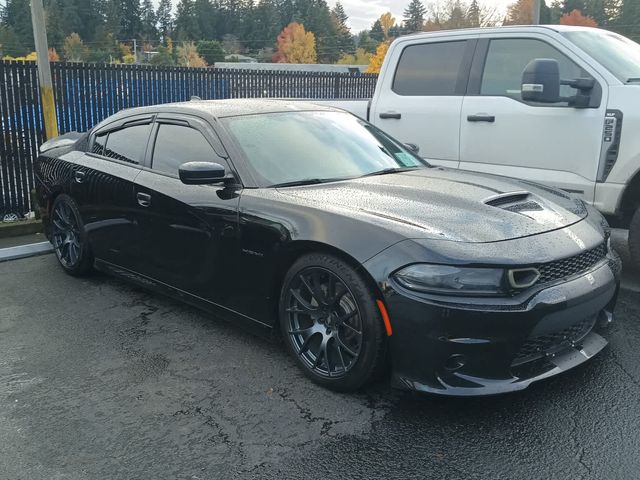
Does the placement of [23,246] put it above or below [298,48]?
below

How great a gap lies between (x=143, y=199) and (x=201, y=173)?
920 mm

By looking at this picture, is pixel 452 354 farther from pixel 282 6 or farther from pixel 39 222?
pixel 282 6

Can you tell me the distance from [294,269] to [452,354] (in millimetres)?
987

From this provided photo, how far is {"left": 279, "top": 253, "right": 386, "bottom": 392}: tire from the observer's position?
9.74 ft

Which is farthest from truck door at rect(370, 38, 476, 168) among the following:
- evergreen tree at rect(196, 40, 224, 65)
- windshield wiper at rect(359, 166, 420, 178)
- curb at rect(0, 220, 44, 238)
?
evergreen tree at rect(196, 40, 224, 65)

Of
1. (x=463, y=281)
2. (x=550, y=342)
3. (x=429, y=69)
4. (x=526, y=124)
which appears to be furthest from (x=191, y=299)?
(x=429, y=69)

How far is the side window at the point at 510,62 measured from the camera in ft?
16.9

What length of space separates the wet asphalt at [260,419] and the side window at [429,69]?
112 inches

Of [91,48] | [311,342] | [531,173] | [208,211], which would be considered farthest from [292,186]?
[91,48]

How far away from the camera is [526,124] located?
16.8 ft

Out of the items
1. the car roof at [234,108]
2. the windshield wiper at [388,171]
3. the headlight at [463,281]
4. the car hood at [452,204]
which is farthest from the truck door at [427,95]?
the headlight at [463,281]

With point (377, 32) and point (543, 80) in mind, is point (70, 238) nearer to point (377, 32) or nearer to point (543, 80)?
point (543, 80)

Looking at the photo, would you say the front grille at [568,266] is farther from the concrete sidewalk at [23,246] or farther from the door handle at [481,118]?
the concrete sidewalk at [23,246]

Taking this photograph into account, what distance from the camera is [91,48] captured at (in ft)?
333
